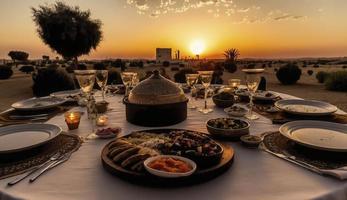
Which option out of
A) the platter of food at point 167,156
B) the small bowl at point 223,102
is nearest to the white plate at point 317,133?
the platter of food at point 167,156

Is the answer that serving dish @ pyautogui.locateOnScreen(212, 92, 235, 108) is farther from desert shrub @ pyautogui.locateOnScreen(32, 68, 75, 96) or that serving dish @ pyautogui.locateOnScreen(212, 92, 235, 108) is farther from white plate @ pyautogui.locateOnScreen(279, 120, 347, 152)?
desert shrub @ pyautogui.locateOnScreen(32, 68, 75, 96)

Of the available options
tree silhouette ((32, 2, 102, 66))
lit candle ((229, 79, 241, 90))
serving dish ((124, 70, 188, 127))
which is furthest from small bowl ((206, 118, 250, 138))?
tree silhouette ((32, 2, 102, 66))

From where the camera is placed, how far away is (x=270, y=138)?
6.40 ft

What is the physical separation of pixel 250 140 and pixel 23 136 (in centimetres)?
174

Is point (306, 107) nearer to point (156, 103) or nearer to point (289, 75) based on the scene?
point (156, 103)

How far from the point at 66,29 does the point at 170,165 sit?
72.1 ft

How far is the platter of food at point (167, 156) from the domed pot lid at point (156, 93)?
0.57 meters

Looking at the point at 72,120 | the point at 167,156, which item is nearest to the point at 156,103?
the point at 72,120

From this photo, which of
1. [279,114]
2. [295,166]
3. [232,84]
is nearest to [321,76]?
[232,84]

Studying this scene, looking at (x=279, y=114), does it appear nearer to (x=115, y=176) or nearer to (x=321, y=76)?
(x=115, y=176)

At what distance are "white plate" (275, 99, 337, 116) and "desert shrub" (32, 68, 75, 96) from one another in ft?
32.7

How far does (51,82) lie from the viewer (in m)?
→ 11.2

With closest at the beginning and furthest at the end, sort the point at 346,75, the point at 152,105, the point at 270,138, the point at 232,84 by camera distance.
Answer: the point at 270,138 < the point at 152,105 < the point at 232,84 < the point at 346,75

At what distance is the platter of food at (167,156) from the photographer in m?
1.24
